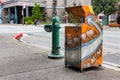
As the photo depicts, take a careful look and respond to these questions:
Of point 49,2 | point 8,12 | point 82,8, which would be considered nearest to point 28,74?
point 82,8

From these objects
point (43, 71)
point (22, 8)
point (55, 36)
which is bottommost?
point (43, 71)

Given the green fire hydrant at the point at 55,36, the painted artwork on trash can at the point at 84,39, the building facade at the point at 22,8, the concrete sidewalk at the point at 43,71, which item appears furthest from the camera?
the building facade at the point at 22,8

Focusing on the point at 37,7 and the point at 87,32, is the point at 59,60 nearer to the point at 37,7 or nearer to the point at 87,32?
the point at 87,32

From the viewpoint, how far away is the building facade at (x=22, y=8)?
5247 centimetres

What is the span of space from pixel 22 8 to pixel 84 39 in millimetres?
47753

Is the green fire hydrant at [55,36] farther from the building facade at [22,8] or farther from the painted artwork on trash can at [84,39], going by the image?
the building facade at [22,8]

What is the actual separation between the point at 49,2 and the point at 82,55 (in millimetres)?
50034

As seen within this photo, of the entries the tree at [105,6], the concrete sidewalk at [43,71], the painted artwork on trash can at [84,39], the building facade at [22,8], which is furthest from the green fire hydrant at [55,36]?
the building facade at [22,8]

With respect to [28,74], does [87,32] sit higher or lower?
Answer: higher

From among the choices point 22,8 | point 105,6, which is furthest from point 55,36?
point 22,8

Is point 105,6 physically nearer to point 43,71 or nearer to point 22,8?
point 22,8

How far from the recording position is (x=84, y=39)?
6375 millimetres

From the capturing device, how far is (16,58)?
8.35m

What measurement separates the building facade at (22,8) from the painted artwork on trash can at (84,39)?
1768 inches
